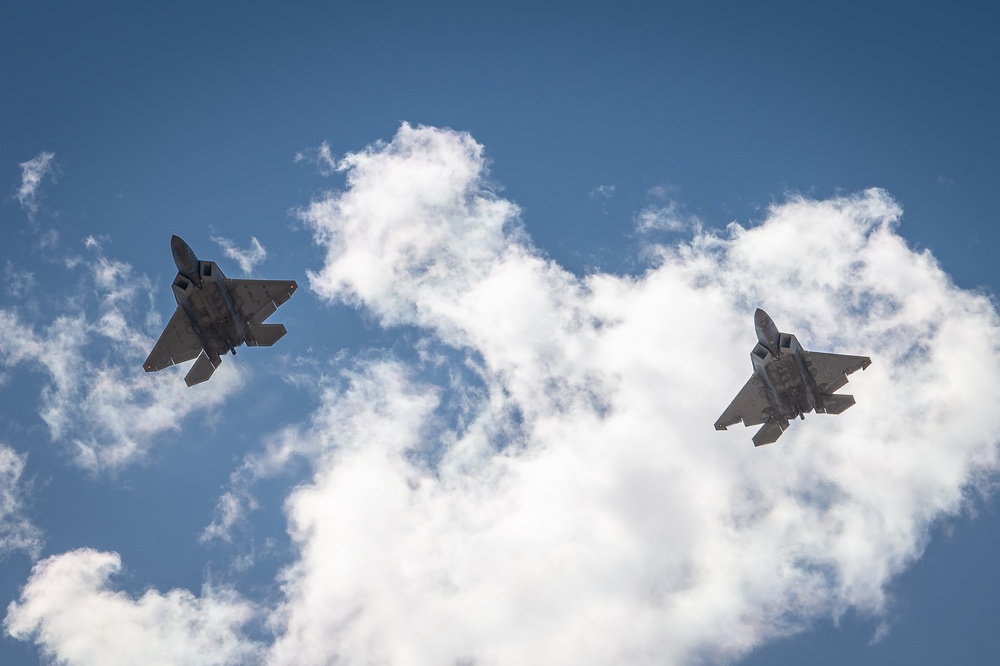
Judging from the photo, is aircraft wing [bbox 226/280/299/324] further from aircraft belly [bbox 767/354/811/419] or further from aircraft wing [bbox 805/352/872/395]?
aircraft wing [bbox 805/352/872/395]

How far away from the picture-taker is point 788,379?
123562 millimetres

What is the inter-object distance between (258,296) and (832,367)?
201 feet

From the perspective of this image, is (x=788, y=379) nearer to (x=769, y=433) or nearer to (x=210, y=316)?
(x=769, y=433)

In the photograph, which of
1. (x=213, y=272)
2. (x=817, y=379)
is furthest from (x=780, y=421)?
(x=213, y=272)

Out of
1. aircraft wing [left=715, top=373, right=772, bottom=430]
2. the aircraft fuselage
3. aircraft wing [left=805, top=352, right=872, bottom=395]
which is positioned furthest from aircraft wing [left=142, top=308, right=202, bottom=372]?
aircraft wing [left=805, top=352, right=872, bottom=395]

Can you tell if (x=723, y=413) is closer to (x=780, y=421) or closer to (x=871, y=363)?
(x=780, y=421)

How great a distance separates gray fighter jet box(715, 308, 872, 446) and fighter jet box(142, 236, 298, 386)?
49573 mm

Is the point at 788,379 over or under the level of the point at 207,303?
under

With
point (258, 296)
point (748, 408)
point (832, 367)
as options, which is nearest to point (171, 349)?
point (258, 296)

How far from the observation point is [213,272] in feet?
384

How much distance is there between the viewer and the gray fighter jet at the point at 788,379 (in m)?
121

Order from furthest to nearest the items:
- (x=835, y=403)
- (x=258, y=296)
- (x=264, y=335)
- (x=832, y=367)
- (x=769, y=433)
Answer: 1. (x=769, y=433)
2. (x=832, y=367)
3. (x=835, y=403)
4. (x=264, y=335)
5. (x=258, y=296)

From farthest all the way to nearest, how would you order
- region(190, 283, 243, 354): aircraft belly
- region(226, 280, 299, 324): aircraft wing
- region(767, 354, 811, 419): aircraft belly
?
region(767, 354, 811, 419): aircraft belly → region(226, 280, 299, 324): aircraft wing → region(190, 283, 243, 354): aircraft belly

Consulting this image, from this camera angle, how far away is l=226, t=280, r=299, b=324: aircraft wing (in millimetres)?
120750
